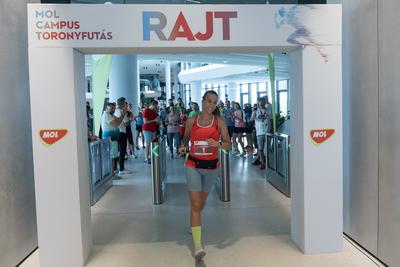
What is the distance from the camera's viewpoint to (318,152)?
371cm

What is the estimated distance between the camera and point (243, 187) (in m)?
6.87

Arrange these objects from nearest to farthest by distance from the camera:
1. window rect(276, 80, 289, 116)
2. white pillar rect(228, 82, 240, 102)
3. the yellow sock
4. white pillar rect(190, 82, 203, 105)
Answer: the yellow sock < window rect(276, 80, 289, 116) < white pillar rect(190, 82, 203, 105) < white pillar rect(228, 82, 240, 102)

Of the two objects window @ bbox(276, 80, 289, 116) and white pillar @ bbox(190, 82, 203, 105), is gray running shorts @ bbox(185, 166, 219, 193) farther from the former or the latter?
white pillar @ bbox(190, 82, 203, 105)

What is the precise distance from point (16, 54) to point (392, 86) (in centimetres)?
337

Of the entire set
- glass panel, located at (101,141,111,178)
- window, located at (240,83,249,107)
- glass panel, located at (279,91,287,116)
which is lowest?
glass panel, located at (101,141,111,178)

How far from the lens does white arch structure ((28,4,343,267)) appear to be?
133 inches

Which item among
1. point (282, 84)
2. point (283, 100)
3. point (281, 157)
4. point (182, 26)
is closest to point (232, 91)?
point (282, 84)

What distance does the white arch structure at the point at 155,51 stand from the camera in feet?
11.1

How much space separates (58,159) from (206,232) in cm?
191

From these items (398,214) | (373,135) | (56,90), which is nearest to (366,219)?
(398,214)

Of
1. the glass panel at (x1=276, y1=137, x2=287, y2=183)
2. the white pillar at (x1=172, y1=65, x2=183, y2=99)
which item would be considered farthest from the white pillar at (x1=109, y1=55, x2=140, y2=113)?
the white pillar at (x1=172, y1=65, x2=183, y2=99)

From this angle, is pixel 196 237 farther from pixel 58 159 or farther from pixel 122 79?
pixel 122 79

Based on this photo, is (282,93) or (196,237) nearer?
(196,237)

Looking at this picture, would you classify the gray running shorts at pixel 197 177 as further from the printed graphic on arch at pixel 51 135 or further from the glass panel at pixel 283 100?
the glass panel at pixel 283 100
